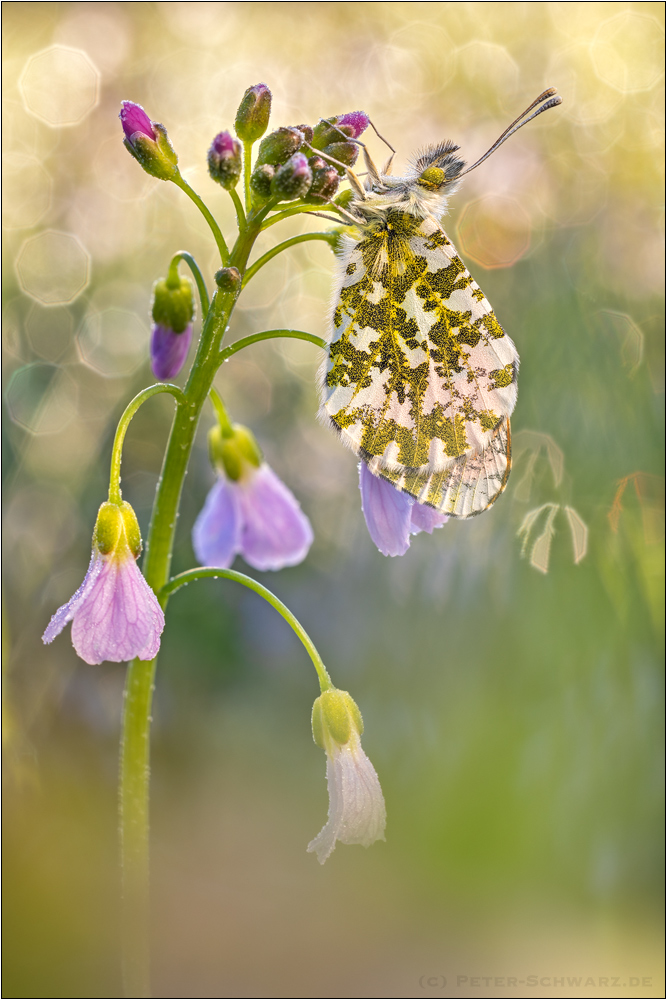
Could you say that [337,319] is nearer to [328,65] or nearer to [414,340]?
[414,340]


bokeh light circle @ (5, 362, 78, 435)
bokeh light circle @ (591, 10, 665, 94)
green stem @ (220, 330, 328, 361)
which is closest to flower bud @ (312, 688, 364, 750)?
green stem @ (220, 330, 328, 361)

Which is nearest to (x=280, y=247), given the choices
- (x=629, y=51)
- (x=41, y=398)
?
(x=41, y=398)

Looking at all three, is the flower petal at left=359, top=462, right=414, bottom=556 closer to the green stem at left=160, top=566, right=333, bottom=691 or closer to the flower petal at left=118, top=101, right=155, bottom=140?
the green stem at left=160, top=566, right=333, bottom=691

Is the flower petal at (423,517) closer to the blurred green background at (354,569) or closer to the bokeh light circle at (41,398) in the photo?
the blurred green background at (354,569)

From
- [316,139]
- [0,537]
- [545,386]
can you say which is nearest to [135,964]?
[316,139]

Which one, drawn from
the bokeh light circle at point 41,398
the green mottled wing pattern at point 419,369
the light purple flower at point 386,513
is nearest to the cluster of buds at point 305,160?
the green mottled wing pattern at point 419,369

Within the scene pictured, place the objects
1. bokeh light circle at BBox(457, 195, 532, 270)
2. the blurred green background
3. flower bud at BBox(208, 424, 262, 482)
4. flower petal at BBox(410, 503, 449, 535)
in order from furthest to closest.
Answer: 1. bokeh light circle at BBox(457, 195, 532, 270)
2. the blurred green background
3. flower bud at BBox(208, 424, 262, 482)
4. flower petal at BBox(410, 503, 449, 535)

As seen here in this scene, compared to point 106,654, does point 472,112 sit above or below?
above
